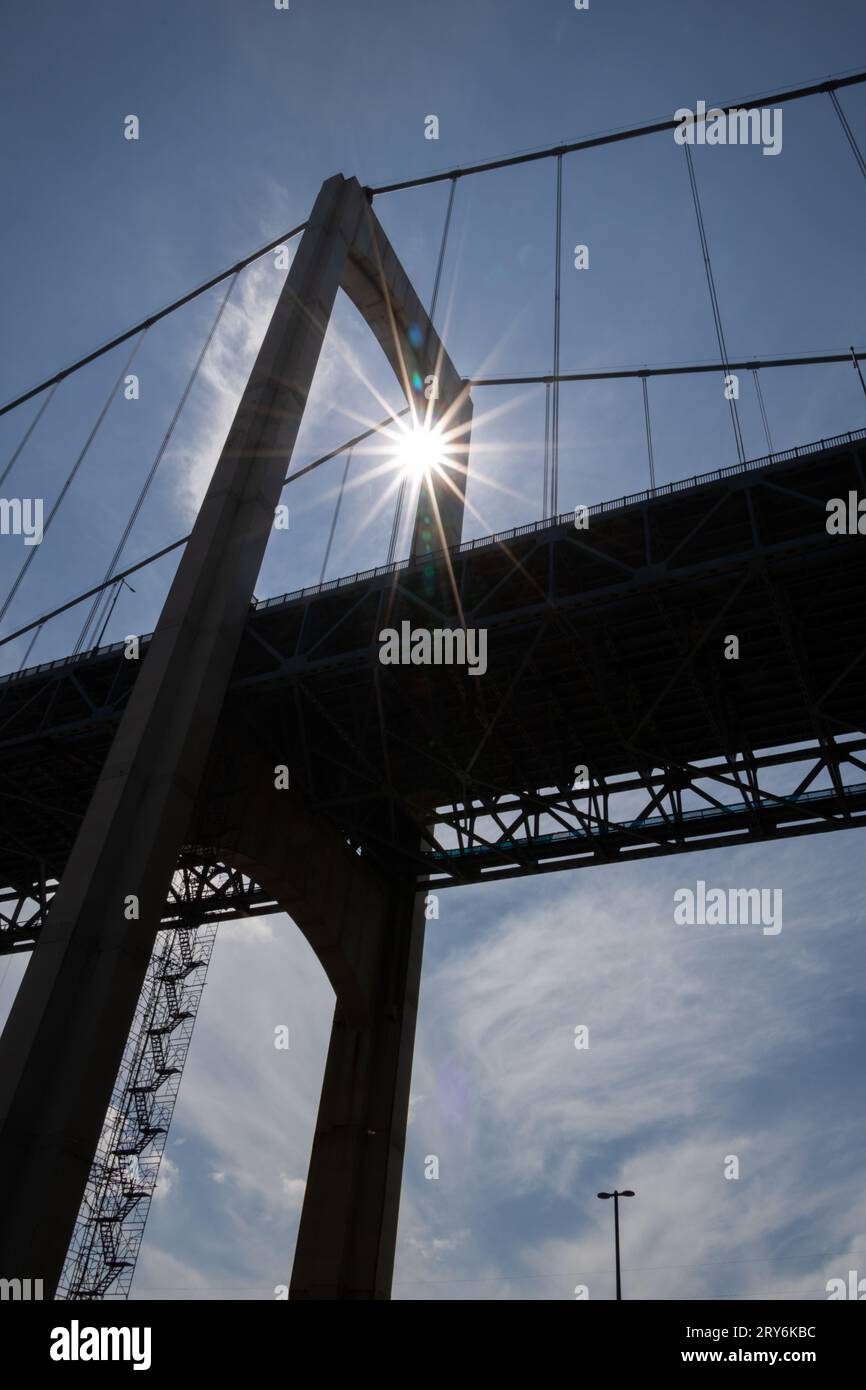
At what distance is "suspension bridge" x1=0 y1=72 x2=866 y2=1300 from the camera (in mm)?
18109

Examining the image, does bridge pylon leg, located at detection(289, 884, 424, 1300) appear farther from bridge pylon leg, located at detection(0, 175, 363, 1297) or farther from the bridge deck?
bridge pylon leg, located at detection(0, 175, 363, 1297)

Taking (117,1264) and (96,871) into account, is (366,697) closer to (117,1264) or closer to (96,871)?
(96,871)

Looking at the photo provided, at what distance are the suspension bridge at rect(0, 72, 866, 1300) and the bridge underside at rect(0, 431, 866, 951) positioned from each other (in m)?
0.08

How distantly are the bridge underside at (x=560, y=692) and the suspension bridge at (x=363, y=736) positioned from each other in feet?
0.25

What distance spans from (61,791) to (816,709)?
19.8m

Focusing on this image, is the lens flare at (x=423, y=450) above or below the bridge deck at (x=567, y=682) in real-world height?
above

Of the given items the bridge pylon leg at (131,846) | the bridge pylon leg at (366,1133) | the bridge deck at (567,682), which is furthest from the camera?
the bridge pylon leg at (366,1133)

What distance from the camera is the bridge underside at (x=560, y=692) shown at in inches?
776

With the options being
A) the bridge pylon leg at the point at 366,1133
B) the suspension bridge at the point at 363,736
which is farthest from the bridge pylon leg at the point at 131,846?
the bridge pylon leg at the point at 366,1133

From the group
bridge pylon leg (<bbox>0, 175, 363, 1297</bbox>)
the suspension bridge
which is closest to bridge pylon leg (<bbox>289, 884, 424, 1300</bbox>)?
the suspension bridge

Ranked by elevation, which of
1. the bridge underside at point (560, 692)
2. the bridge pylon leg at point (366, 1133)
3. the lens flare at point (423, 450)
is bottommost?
the bridge pylon leg at point (366, 1133)

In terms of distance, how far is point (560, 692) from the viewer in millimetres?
23578

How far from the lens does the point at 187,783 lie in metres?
20.0

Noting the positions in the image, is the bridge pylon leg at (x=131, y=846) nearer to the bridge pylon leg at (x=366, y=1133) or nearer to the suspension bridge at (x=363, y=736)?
the suspension bridge at (x=363, y=736)
